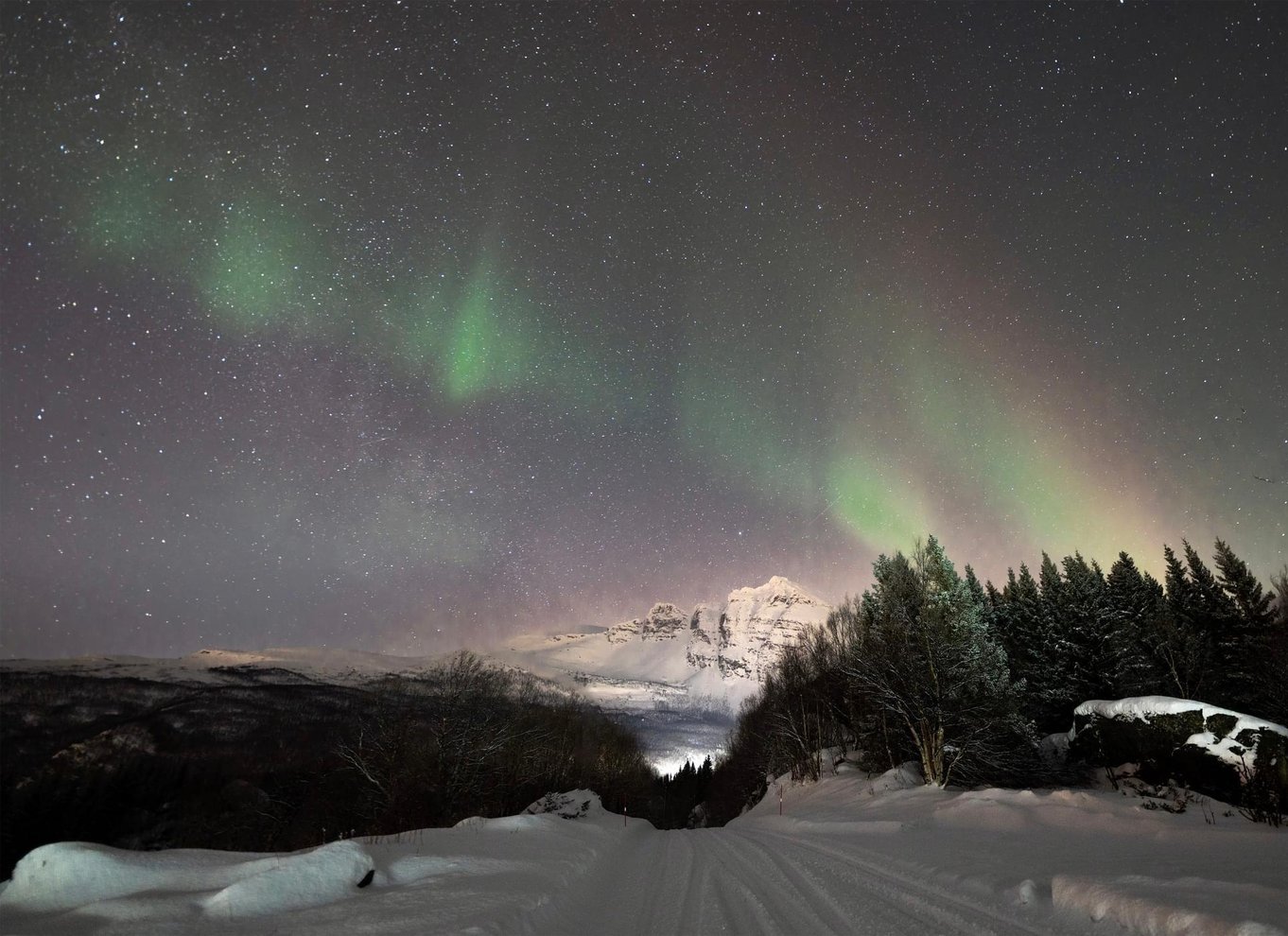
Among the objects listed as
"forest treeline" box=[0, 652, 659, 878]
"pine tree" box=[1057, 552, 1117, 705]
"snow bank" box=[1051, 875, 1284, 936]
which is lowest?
"forest treeline" box=[0, 652, 659, 878]

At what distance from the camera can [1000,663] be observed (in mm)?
29109

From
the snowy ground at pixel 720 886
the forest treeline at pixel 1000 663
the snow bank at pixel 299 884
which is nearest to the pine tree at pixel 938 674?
the forest treeline at pixel 1000 663

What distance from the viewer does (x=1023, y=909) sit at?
22.4 ft

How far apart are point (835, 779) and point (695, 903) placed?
2739cm

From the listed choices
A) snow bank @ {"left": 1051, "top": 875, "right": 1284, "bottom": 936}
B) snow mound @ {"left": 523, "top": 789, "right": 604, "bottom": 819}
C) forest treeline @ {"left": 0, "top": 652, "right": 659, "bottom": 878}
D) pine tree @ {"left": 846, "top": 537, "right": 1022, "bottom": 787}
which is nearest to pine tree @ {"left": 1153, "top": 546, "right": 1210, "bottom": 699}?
pine tree @ {"left": 846, "top": 537, "right": 1022, "bottom": 787}

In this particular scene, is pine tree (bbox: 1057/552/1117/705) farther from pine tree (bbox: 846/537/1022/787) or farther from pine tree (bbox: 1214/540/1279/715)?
pine tree (bbox: 846/537/1022/787)

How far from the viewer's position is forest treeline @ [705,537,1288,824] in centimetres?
2422

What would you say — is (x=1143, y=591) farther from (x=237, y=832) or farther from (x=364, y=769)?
(x=237, y=832)

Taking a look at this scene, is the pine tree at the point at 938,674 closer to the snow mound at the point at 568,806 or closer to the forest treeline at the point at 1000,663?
the forest treeline at the point at 1000,663

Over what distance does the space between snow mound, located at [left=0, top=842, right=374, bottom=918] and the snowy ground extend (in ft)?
0.06

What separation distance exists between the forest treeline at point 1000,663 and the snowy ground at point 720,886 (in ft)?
37.8

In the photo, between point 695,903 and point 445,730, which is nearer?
point 695,903

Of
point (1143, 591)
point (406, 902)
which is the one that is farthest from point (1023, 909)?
point (1143, 591)

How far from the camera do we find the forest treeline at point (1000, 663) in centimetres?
2422
